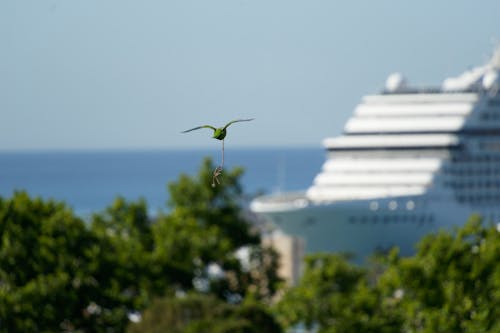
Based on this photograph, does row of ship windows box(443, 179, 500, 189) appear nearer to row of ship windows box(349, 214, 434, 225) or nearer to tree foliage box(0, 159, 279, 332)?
row of ship windows box(349, 214, 434, 225)

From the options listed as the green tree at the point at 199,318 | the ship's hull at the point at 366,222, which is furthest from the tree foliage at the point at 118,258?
the ship's hull at the point at 366,222

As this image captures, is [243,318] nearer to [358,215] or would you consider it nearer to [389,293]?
[389,293]

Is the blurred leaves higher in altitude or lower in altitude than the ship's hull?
higher

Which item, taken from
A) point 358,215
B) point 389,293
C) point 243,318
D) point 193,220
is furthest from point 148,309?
point 358,215

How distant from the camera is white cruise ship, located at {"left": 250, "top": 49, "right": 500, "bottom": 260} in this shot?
11731 centimetres

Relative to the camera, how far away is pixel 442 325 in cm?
4262

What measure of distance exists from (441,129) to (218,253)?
64.6 m

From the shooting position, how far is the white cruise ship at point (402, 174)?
117m

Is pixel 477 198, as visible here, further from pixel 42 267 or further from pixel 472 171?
pixel 42 267

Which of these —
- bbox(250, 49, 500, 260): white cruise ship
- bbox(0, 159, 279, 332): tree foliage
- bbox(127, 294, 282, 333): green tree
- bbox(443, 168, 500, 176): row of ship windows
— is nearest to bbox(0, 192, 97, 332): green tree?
bbox(0, 159, 279, 332): tree foliage

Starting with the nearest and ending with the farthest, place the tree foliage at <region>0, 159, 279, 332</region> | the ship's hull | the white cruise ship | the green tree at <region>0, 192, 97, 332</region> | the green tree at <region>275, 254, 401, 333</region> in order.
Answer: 1. the green tree at <region>275, 254, 401, 333</region>
2. the green tree at <region>0, 192, 97, 332</region>
3. the tree foliage at <region>0, 159, 279, 332</region>
4. the ship's hull
5. the white cruise ship

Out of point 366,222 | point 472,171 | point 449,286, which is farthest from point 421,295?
point 472,171

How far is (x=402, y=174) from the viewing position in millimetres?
119188

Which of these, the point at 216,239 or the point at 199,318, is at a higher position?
the point at 216,239
